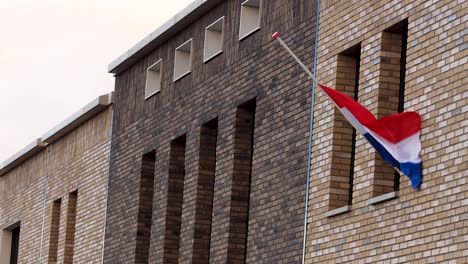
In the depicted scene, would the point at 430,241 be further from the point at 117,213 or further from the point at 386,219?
the point at 117,213

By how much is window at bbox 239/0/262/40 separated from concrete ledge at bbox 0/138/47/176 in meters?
11.3

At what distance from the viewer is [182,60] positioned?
1001 inches

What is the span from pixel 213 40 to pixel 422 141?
25.0 ft

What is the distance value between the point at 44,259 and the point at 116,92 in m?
5.30

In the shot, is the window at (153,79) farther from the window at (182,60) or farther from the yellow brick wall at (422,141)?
the yellow brick wall at (422,141)

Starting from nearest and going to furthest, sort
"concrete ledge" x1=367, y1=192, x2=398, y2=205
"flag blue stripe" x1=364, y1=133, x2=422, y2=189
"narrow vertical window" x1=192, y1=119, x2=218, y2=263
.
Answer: "flag blue stripe" x1=364, y1=133, x2=422, y2=189
"concrete ledge" x1=367, y1=192, x2=398, y2=205
"narrow vertical window" x1=192, y1=119, x2=218, y2=263

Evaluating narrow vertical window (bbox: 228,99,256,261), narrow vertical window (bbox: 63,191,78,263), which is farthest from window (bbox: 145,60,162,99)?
narrow vertical window (bbox: 63,191,78,263)

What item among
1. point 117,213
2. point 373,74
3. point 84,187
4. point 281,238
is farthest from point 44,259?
point 373,74

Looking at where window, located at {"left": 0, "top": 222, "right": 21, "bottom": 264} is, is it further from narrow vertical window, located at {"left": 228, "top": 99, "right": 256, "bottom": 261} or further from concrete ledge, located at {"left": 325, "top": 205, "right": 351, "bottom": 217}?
concrete ledge, located at {"left": 325, "top": 205, "right": 351, "bottom": 217}

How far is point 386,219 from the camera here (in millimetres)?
17578

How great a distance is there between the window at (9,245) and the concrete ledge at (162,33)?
927cm

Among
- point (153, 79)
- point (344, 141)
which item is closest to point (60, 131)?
point (153, 79)

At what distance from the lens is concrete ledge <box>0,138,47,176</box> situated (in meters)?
33.4

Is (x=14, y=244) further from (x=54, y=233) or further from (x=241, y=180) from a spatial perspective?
(x=241, y=180)
